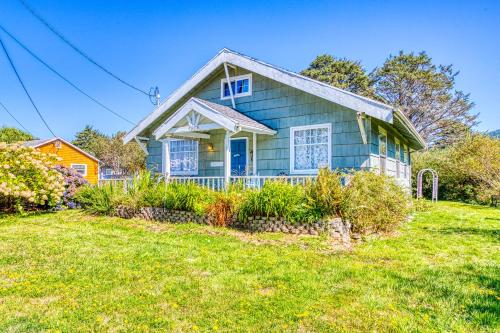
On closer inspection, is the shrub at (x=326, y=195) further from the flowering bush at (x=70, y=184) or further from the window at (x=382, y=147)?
the flowering bush at (x=70, y=184)

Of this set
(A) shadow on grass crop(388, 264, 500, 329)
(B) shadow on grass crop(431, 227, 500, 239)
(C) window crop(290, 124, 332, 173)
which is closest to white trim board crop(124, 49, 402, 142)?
(C) window crop(290, 124, 332, 173)

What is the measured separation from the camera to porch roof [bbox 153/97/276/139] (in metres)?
8.83

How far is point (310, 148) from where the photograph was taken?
32.0ft

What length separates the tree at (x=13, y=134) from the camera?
1413 inches

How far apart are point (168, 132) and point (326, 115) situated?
193 inches

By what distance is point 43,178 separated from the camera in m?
9.75

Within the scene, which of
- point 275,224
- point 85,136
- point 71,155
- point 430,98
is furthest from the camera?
point 85,136

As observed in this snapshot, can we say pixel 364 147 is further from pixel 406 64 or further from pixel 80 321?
pixel 406 64

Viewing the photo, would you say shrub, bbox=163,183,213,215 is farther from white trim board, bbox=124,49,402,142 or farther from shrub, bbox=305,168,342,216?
white trim board, bbox=124,49,402,142

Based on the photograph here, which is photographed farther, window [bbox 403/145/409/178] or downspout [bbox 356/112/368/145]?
window [bbox 403/145/409/178]

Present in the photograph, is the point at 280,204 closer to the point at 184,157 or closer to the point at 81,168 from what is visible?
the point at 184,157

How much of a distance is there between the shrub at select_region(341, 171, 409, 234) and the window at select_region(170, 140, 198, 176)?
270 inches

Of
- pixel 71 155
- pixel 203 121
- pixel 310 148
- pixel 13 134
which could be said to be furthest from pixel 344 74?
pixel 13 134

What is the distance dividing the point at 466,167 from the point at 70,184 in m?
18.4
